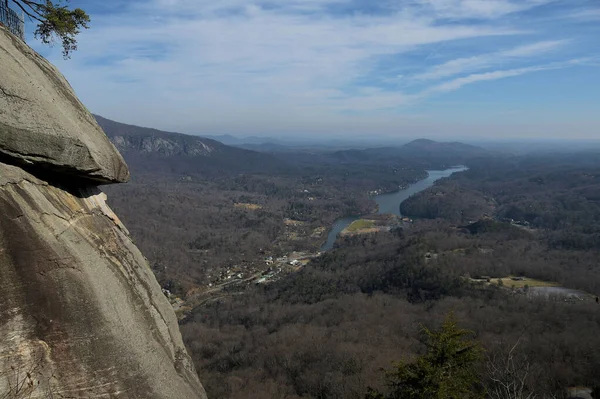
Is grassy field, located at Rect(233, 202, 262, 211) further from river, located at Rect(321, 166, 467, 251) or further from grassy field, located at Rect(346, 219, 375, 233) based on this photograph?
grassy field, located at Rect(346, 219, 375, 233)

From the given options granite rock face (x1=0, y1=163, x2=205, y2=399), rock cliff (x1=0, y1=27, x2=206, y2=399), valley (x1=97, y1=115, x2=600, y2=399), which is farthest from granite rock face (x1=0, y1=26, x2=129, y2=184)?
valley (x1=97, y1=115, x2=600, y2=399)

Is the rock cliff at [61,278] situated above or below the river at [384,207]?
above

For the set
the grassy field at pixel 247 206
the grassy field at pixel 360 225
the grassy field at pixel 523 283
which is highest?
the grassy field at pixel 247 206

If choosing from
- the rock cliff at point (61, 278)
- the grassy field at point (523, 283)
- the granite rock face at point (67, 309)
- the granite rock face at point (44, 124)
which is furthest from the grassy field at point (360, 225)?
the granite rock face at point (67, 309)

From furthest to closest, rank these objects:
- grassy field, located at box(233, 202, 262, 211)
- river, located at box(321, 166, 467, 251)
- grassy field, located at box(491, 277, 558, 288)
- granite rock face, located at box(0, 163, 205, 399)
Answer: grassy field, located at box(233, 202, 262, 211) → river, located at box(321, 166, 467, 251) → grassy field, located at box(491, 277, 558, 288) → granite rock face, located at box(0, 163, 205, 399)

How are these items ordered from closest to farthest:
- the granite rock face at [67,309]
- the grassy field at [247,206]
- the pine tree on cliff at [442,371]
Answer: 1. the granite rock face at [67,309]
2. the pine tree on cliff at [442,371]
3. the grassy field at [247,206]

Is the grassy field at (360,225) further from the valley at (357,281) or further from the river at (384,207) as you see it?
the river at (384,207)
